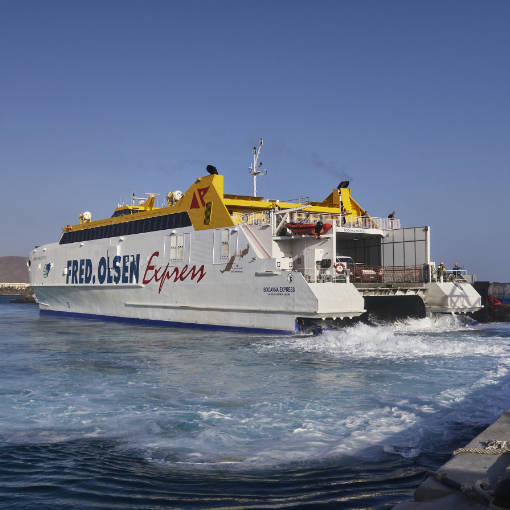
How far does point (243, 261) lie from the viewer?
17.5 m

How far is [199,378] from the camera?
948cm

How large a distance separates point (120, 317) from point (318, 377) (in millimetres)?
16278

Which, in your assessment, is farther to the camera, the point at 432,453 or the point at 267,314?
the point at 267,314

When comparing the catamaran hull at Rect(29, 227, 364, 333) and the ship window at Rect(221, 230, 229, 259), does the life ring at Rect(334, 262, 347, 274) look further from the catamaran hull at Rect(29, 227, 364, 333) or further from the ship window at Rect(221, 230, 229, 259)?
the ship window at Rect(221, 230, 229, 259)

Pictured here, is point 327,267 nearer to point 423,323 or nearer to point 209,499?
point 423,323

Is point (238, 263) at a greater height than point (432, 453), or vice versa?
point (238, 263)

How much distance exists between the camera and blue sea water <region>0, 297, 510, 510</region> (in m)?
4.23

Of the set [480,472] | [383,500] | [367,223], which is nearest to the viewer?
[480,472]

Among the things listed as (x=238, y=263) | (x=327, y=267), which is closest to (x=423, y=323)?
(x=327, y=267)

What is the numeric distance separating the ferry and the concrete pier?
37.8ft

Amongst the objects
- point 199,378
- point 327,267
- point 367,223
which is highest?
point 367,223

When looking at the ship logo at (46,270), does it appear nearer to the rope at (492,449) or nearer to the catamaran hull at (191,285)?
the catamaran hull at (191,285)

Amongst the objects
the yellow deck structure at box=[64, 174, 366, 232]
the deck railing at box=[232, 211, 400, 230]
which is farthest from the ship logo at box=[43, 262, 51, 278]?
the deck railing at box=[232, 211, 400, 230]

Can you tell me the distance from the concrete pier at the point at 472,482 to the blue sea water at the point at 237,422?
2.00 feet
